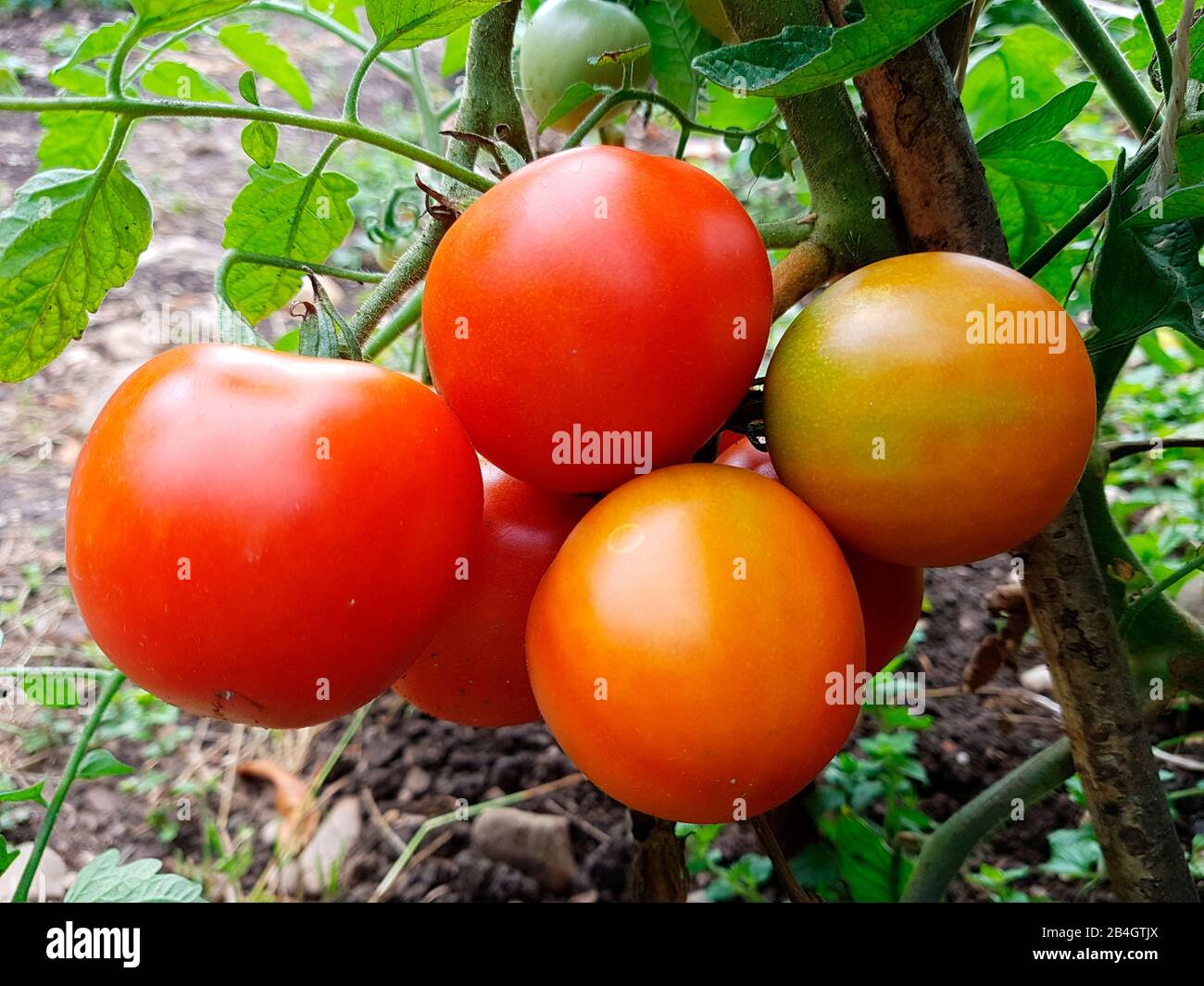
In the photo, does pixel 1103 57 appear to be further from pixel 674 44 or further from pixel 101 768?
pixel 101 768

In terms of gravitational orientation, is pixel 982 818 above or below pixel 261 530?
below

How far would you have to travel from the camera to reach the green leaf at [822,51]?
1.43 feet

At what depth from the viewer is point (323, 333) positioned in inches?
21.8

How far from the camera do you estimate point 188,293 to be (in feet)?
7.04

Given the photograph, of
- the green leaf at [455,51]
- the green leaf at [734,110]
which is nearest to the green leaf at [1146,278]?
the green leaf at [734,110]

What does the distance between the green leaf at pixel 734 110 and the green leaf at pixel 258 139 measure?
46cm

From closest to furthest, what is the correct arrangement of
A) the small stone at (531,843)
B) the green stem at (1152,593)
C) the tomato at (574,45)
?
the green stem at (1152,593) → the tomato at (574,45) → the small stone at (531,843)

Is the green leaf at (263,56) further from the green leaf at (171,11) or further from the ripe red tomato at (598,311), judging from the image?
the ripe red tomato at (598,311)

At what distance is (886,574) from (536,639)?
8.7 inches

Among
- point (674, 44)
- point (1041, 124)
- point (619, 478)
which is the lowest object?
point (619, 478)

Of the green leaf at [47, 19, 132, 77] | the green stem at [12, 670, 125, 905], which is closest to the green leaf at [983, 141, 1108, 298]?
the green leaf at [47, 19, 132, 77]

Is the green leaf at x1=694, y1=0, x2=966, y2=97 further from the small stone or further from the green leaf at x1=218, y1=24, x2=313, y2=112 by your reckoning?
the small stone

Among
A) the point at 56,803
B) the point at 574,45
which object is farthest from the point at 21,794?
the point at 574,45

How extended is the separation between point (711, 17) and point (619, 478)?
44 cm
